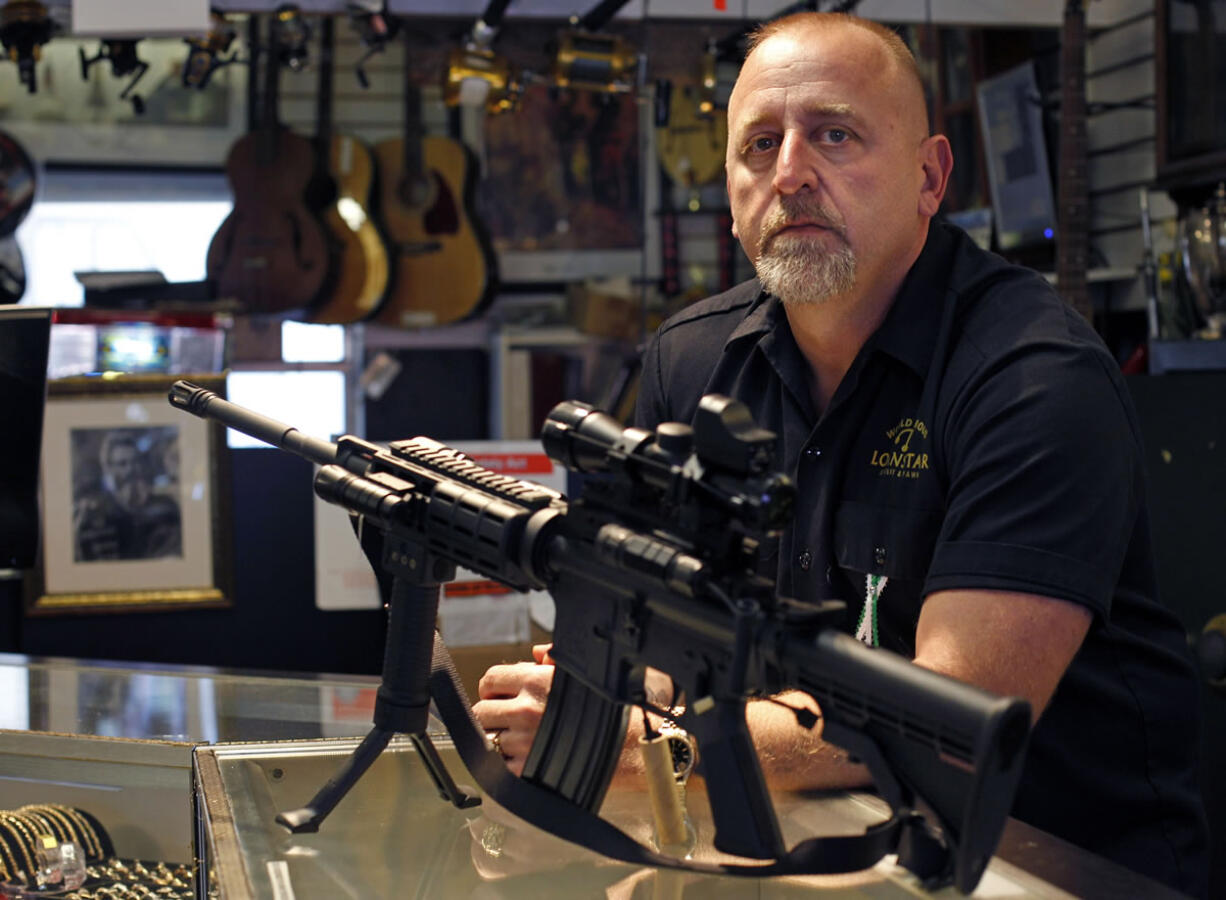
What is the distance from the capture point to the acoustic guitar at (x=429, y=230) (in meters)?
5.52

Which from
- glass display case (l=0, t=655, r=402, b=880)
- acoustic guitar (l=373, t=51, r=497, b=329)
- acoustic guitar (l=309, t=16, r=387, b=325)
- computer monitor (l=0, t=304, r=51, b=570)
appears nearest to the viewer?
glass display case (l=0, t=655, r=402, b=880)

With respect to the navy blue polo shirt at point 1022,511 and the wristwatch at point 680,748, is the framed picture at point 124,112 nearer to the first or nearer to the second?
the navy blue polo shirt at point 1022,511

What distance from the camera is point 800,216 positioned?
1561 millimetres

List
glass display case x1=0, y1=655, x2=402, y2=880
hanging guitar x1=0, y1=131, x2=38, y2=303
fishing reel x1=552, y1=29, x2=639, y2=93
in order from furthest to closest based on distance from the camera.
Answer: hanging guitar x1=0, y1=131, x2=38, y2=303
fishing reel x1=552, y1=29, x2=639, y2=93
glass display case x1=0, y1=655, x2=402, y2=880

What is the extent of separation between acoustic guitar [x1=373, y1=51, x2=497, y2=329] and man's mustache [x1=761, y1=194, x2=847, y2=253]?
4.06 meters

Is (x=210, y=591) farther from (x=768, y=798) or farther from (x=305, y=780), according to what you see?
(x=768, y=798)

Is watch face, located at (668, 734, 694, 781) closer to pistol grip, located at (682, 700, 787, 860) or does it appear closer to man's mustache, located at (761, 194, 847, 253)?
pistol grip, located at (682, 700, 787, 860)

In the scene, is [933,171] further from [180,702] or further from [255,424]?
[180,702]

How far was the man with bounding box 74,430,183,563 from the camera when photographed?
3.90 m

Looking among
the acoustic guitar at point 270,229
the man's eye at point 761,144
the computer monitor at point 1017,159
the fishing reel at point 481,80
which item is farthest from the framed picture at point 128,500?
the computer monitor at point 1017,159

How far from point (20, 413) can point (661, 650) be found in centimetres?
114

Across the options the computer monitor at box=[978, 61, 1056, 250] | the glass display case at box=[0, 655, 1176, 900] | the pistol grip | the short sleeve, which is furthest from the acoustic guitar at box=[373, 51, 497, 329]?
the pistol grip

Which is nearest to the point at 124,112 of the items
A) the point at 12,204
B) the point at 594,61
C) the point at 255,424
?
the point at 12,204

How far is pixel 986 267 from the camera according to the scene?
156cm
